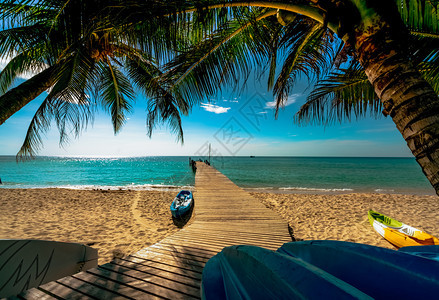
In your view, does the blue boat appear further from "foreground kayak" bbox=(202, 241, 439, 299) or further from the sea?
"foreground kayak" bbox=(202, 241, 439, 299)

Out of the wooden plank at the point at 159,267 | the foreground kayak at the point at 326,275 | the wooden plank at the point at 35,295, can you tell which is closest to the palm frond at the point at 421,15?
the foreground kayak at the point at 326,275

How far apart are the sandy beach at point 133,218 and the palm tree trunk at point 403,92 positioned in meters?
4.91

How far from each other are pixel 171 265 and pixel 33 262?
65.9 inches

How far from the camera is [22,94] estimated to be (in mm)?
2994

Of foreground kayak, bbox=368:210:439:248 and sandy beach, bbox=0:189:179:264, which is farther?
sandy beach, bbox=0:189:179:264

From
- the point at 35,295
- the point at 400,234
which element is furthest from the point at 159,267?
the point at 400,234

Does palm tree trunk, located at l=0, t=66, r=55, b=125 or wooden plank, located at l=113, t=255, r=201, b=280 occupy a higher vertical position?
palm tree trunk, located at l=0, t=66, r=55, b=125

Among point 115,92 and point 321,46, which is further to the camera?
point 115,92

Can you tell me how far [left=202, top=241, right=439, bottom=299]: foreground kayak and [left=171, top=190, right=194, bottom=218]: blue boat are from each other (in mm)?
5707

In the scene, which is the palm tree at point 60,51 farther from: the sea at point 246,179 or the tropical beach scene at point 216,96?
the sea at point 246,179

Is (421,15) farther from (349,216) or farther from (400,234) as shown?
(349,216)

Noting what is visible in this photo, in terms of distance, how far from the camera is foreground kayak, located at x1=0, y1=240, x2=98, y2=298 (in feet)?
6.17

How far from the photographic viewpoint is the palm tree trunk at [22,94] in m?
2.77

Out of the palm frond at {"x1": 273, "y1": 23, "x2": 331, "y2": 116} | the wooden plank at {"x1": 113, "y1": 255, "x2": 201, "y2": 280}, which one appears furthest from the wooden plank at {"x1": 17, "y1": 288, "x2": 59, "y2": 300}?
the palm frond at {"x1": 273, "y1": 23, "x2": 331, "y2": 116}
